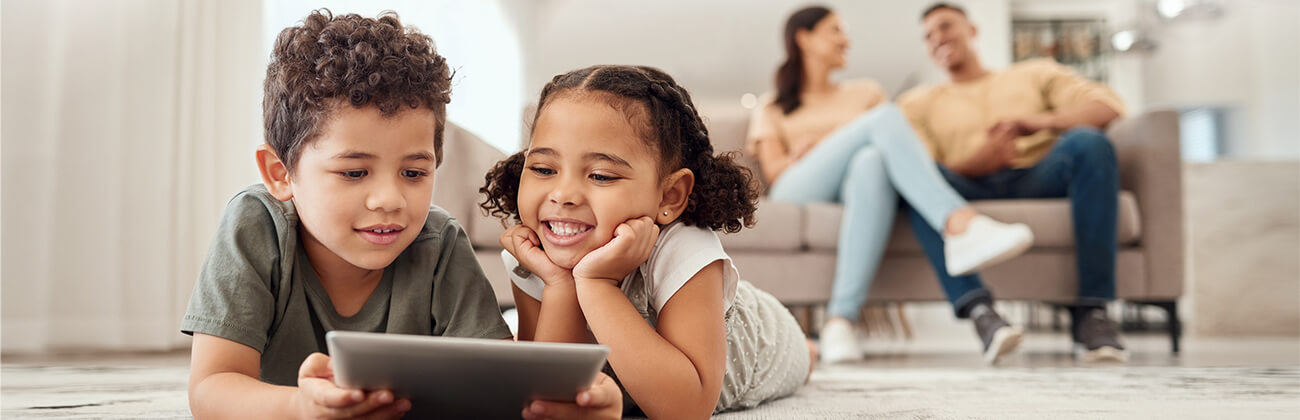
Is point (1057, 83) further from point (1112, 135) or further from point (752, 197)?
point (752, 197)

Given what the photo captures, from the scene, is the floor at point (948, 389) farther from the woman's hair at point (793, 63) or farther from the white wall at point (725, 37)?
the white wall at point (725, 37)

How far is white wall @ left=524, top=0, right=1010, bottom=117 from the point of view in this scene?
595 cm

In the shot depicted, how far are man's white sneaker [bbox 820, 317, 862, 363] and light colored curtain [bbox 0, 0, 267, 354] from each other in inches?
62.5

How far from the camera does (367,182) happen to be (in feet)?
2.70

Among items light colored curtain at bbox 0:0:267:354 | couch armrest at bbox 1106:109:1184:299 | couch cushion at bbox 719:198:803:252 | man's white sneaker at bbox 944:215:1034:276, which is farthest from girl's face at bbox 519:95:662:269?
couch armrest at bbox 1106:109:1184:299

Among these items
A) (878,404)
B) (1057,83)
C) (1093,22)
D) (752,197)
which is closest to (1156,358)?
(1057,83)

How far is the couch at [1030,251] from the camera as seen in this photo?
2277 millimetres

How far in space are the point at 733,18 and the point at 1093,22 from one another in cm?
239

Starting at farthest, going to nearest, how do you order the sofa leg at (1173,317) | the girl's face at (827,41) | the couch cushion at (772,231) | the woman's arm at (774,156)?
the girl's face at (827,41) → the woman's arm at (774,156) → the sofa leg at (1173,317) → the couch cushion at (772,231)

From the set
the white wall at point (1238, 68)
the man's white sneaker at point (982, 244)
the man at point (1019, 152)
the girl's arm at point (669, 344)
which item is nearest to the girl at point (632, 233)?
the girl's arm at point (669, 344)

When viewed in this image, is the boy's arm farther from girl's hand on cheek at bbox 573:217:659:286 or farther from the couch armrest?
the couch armrest

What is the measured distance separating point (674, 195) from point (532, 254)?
16 cm

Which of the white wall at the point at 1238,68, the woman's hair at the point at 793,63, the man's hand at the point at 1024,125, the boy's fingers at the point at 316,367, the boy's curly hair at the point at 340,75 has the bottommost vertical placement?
the boy's fingers at the point at 316,367

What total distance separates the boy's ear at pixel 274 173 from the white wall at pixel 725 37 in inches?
197
